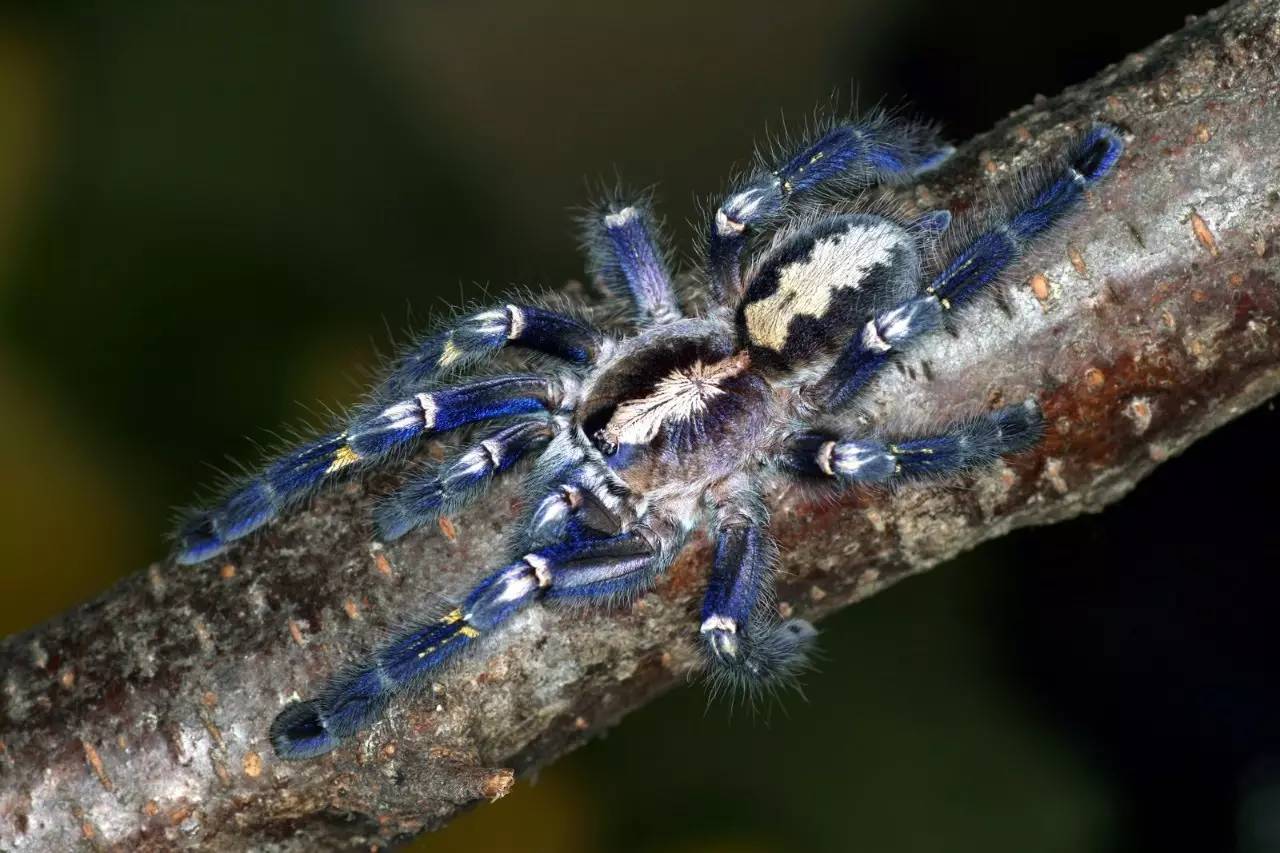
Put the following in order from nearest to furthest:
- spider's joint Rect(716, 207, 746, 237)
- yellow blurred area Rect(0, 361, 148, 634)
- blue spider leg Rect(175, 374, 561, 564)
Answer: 1. blue spider leg Rect(175, 374, 561, 564)
2. spider's joint Rect(716, 207, 746, 237)
3. yellow blurred area Rect(0, 361, 148, 634)

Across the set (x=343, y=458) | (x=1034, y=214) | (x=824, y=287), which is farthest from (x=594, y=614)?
(x=1034, y=214)

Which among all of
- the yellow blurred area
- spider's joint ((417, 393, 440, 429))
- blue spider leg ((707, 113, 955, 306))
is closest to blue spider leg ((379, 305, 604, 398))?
spider's joint ((417, 393, 440, 429))

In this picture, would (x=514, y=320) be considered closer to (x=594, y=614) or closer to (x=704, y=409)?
(x=704, y=409)

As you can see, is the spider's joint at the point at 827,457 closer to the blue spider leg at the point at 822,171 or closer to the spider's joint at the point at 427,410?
the blue spider leg at the point at 822,171

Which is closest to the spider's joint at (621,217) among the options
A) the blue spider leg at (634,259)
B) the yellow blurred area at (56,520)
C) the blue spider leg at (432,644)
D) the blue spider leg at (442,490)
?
the blue spider leg at (634,259)

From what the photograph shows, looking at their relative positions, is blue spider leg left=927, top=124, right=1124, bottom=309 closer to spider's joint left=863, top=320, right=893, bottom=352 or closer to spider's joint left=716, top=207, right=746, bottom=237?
spider's joint left=863, top=320, right=893, bottom=352

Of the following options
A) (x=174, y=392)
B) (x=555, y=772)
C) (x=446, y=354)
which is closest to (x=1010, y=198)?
(x=446, y=354)

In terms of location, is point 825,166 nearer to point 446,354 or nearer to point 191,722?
point 446,354
